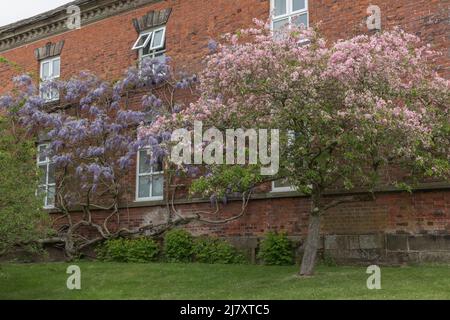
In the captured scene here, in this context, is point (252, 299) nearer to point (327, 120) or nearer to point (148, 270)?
point (327, 120)

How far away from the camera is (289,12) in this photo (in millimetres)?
15359

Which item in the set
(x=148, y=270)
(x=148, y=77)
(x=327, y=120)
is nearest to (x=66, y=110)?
(x=148, y=77)

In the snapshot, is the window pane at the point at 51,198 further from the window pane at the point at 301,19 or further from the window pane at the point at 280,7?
the window pane at the point at 301,19

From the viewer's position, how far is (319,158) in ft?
34.2

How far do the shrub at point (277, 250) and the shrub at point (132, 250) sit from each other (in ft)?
11.6

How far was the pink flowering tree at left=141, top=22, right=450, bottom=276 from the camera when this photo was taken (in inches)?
383

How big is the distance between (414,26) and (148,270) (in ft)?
27.1

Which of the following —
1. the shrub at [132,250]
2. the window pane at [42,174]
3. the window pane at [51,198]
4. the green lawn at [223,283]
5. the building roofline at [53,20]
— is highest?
the building roofline at [53,20]

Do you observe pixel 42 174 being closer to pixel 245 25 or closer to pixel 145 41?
pixel 245 25

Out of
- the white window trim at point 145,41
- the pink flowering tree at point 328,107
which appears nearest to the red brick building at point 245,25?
the white window trim at point 145,41

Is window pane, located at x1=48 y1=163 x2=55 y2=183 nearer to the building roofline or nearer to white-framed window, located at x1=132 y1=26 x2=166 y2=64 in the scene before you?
white-framed window, located at x1=132 y1=26 x2=166 y2=64

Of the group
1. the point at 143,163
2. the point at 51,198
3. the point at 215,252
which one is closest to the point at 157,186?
the point at 143,163

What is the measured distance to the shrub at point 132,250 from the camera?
16.0m

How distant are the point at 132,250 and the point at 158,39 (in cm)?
657
